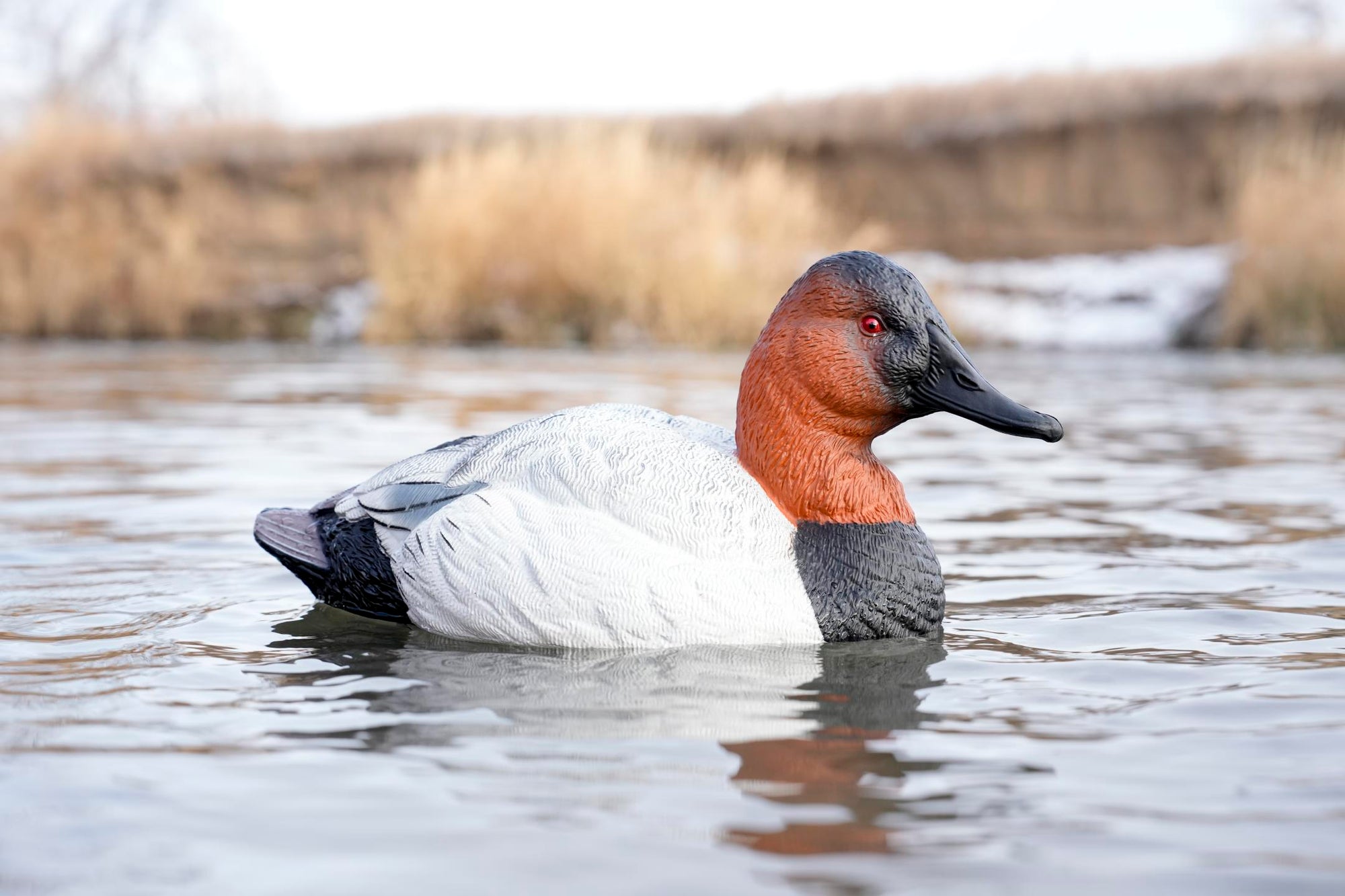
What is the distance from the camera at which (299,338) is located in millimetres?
18656

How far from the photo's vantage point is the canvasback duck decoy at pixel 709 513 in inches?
145

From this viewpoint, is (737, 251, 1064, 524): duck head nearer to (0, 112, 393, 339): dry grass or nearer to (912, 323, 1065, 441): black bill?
(912, 323, 1065, 441): black bill

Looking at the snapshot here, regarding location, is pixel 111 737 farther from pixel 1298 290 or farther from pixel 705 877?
pixel 1298 290

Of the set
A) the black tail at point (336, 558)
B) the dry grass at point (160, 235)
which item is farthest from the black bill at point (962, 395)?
the dry grass at point (160, 235)

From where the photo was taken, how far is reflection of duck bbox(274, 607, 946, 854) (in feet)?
8.96

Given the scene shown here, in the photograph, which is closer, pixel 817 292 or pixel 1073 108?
pixel 817 292

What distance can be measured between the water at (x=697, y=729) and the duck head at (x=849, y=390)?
0.42 meters

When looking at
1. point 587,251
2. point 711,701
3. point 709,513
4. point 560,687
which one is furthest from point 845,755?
point 587,251

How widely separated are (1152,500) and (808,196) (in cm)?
1190

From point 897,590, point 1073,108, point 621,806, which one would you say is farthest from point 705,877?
point 1073,108

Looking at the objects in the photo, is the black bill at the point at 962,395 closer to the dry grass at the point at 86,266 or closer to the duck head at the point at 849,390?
the duck head at the point at 849,390

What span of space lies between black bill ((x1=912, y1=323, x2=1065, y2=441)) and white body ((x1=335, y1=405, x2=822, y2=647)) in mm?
509

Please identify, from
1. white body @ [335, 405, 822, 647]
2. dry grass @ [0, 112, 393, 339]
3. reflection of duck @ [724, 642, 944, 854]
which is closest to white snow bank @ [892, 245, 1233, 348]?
dry grass @ [0, 112, 393, 339]

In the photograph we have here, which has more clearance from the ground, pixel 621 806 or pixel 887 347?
pixel 887 347
